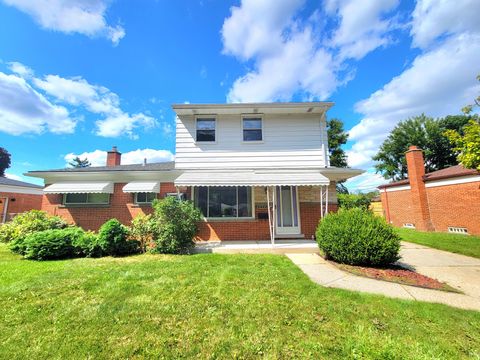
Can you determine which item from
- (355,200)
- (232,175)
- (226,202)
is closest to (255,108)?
(232,175)

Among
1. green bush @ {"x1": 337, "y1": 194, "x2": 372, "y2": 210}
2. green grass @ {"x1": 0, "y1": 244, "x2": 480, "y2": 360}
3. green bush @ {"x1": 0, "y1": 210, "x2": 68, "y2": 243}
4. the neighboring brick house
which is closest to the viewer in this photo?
green grass @ {"x1": 0, "y1": 244, "x2": 480, "y2": 360}

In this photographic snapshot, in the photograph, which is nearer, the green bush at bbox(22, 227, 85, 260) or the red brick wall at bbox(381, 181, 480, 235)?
the green bush at bbox(22, 227, 85, 260)

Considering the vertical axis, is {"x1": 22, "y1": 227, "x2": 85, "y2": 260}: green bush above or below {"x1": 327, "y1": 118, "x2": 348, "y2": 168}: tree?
below

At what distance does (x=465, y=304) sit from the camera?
4410mm

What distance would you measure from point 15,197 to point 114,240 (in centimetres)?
2634

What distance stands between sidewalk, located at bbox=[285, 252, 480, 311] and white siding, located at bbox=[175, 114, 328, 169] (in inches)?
251

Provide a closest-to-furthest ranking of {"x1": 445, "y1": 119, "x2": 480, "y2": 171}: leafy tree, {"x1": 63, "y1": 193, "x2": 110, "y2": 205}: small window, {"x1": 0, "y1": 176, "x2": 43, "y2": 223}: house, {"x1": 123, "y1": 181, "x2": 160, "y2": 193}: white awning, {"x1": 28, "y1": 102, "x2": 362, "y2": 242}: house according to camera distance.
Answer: {"x1": 445, "y1": 119, "x2": 480, "y2": 171}: leafy tree → {"x1": 28, "y1": 102, "x2": 362, "y2": 242}: house → {"x1": 123, "y1": 181, "x2": 160, "y2": 193}: white awning → {"x1": 63, "y1": 193, "x2": 110, "y2": 205}: small window → {"x1": 0, "y1": 176, "x2": 43, "y2": 223}: house

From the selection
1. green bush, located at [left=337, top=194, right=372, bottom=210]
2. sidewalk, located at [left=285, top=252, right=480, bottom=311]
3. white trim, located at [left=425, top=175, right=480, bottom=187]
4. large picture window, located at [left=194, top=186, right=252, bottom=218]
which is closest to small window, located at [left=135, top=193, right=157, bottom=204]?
large picture window, located at [left=194, top=186, right=252, bottom=218]

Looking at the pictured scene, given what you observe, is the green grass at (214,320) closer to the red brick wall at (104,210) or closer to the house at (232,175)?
the house at (232,175)

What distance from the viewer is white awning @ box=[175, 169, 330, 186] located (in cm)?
994

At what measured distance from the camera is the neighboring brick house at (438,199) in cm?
1416

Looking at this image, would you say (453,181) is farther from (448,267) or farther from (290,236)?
(290,236)

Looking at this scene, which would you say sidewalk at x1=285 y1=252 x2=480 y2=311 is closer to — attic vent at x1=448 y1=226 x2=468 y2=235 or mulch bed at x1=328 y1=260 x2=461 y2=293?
mulch bed at x1=328 y1=260 x2=461 y2=293

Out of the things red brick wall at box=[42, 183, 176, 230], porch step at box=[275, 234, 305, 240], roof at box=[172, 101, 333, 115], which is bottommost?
porch step at box=[275, 234, 305, 240]
